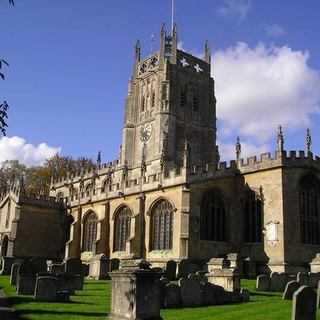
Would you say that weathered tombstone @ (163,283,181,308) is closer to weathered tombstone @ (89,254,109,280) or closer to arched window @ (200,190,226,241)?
weathered tombstone @ (89,254,109,280)

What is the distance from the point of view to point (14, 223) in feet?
137

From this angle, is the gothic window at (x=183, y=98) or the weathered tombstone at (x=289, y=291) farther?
the gothic window at (x=183, y=98)

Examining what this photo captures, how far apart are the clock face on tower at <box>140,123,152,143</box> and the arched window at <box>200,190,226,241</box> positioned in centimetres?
1867

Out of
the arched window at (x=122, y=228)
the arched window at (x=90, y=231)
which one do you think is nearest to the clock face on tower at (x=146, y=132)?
the arched window at (x=90, y=231)

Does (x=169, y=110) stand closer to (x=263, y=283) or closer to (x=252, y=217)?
(x=252, y=217)

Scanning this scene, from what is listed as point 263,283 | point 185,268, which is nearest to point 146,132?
point 185,268

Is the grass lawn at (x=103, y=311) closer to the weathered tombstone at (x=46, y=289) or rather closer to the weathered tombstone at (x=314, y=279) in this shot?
the weathered tombstone at (x=46, y=289)

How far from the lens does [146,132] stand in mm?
51938

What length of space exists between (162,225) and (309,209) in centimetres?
1019

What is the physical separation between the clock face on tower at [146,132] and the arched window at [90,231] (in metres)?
12.4

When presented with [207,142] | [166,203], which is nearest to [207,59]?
[207,142]

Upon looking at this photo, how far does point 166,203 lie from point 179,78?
78.1 feet

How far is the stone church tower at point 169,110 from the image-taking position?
4997cm

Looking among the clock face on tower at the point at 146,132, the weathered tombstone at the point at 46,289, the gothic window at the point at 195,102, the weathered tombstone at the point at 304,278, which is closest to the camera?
the weathered tombstone at the point at 46,289
